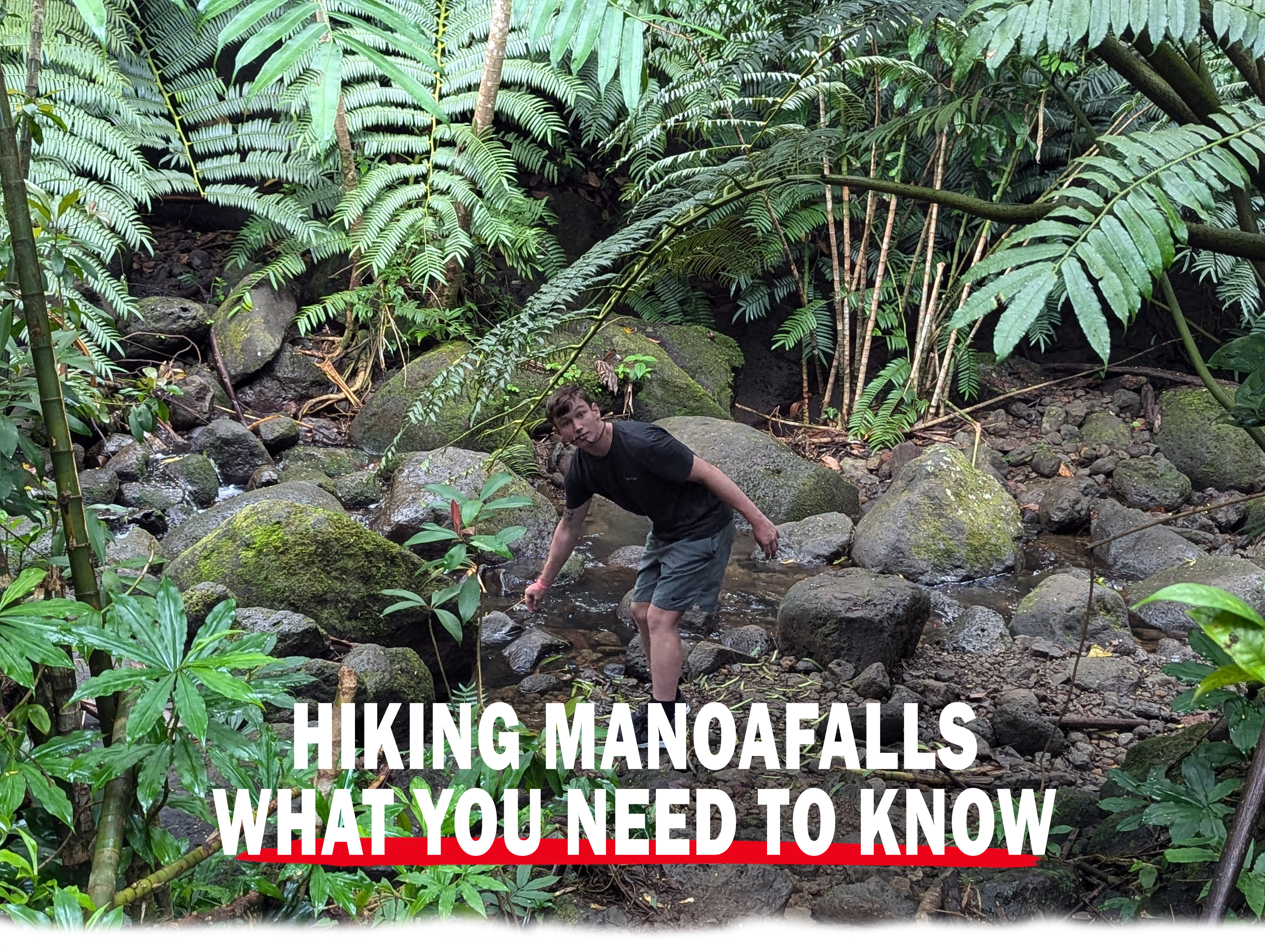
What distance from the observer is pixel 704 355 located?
7395mm

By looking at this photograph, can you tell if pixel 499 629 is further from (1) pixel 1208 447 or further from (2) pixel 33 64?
(1) pixel 1208 447

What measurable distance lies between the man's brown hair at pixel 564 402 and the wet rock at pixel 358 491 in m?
3.05

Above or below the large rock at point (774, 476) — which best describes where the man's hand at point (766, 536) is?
below

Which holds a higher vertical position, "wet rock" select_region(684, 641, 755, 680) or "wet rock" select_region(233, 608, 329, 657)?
"wet rock" select_region(233, 608, 329, 657)

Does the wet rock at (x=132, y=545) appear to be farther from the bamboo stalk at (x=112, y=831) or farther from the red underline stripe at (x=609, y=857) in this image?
the bamboo stalk at (x=112, y=831)

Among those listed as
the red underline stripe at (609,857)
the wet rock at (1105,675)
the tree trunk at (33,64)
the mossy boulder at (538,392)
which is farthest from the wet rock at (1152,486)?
the tree trunk at (33,64)

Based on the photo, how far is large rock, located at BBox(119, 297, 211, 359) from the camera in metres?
6.78

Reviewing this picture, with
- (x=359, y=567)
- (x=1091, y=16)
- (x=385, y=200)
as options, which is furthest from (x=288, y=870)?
(x=385, y=200)

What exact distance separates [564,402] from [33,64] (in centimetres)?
170

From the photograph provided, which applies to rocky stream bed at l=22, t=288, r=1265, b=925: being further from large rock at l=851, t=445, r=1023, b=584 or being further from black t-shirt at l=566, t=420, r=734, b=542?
black t-shirt at l=566, t=420, r=734, b=542

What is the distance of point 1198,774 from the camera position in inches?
69.2

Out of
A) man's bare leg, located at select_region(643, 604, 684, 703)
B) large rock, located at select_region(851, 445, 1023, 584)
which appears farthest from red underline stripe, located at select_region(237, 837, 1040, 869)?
large rock, located at select_region(851, 445, 1023, 584)

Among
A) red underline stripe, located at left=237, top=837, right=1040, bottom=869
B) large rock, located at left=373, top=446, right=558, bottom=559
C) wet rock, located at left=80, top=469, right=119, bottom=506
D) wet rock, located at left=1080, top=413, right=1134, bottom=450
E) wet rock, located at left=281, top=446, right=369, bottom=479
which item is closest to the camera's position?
red underline stripe, located at left=237, top=837, right=1040, bottom=869

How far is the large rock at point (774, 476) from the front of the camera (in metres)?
5.91
